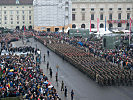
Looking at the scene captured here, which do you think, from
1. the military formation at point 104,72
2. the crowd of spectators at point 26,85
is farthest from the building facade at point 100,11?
the crowd of spectators at point 26,85

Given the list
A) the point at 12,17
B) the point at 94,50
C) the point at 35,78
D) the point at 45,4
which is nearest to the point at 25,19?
the point at 12,17

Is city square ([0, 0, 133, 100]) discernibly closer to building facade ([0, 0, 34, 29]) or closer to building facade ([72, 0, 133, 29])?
building facade ([0, 0, 34, 29])

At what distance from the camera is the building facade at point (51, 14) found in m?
115

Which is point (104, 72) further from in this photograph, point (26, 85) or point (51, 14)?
point (51, 14)

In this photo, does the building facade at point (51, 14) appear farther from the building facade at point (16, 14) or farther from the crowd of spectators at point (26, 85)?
the crowd of spectators at point (26, 85)

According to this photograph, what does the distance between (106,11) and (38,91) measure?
93.2 m

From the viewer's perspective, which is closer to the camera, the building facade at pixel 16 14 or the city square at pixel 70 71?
the city square at pixel 70 71

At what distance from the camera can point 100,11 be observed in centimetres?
→ 11450

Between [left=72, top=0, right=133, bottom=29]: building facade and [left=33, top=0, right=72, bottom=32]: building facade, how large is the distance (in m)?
3.05

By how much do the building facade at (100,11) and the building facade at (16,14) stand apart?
907 inches

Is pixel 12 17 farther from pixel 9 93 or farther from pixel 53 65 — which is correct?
pixel 9 93

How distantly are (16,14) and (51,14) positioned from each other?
1876 cm

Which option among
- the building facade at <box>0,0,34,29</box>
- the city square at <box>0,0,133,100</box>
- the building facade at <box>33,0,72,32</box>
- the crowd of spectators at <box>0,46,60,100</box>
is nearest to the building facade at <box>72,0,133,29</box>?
the building facade at <box>33,0,72,32</box>

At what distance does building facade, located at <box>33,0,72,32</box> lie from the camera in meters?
115
